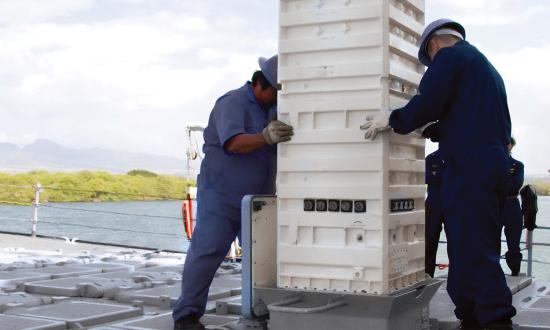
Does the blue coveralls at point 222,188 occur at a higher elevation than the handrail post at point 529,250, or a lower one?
higher

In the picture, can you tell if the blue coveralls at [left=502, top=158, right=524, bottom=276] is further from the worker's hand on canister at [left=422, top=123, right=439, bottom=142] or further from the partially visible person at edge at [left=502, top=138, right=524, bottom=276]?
the worker's hand on canister at [left=422, top=123, right=439, bottom=142]

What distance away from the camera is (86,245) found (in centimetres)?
902

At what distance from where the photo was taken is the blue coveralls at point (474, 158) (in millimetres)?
2871

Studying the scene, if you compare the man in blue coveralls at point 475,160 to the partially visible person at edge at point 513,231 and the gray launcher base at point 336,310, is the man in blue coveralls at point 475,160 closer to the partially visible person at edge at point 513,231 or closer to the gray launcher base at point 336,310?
the gray launcher base at point 336,310

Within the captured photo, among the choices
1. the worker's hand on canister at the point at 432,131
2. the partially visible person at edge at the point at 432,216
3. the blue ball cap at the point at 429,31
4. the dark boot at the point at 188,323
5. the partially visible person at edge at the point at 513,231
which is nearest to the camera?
the blue ball cap at the point at 429,31

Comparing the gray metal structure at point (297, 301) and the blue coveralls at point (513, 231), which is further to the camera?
the blue coveralls at point (513, 231)

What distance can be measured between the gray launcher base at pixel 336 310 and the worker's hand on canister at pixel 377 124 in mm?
647

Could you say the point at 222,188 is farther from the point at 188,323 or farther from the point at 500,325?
the point at 500,325

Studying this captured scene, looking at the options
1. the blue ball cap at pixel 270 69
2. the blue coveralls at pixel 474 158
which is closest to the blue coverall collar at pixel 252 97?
the blue ball cap at pixel 270 69

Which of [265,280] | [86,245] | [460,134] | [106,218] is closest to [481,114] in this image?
[460,134]

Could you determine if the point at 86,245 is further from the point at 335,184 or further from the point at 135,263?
the point at 335,184

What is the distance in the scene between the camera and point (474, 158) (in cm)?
287

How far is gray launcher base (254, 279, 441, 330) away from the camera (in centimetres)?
280

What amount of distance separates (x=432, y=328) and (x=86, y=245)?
6.37m
